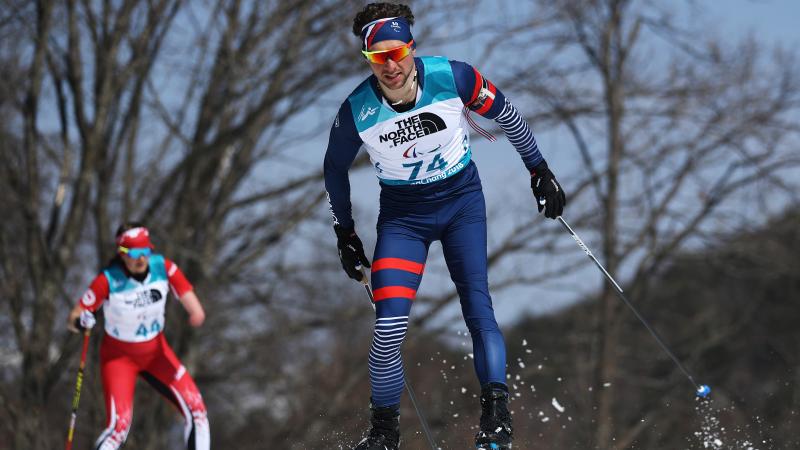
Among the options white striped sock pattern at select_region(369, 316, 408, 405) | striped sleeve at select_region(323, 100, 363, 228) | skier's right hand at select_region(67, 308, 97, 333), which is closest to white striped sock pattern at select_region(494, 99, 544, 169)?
striped sleeve at select_region(323, 100, 363, 228)

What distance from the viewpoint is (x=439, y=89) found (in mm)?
5457

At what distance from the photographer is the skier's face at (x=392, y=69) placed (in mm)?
5258

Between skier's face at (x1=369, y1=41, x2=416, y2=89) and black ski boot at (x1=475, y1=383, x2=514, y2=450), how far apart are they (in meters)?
1.65

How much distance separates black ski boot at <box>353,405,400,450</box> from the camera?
571cm

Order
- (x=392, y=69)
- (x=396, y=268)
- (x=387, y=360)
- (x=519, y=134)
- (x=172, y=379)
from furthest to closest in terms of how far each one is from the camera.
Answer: (x=172, y=379), (x=519, y=134), (x=387, y=360), (x=396, y=268), (x=392, y=69)

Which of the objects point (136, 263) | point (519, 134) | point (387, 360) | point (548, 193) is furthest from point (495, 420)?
point (136, 263)

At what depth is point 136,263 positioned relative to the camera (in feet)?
26.3

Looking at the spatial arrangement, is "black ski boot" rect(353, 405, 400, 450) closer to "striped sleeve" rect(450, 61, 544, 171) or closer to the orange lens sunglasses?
"striped sleeve" rect(450, 61, 544, 171)

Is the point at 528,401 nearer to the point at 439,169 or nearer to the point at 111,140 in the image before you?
the point at 111,140

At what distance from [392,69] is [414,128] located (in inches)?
14.0

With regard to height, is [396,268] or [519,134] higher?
[519,134]

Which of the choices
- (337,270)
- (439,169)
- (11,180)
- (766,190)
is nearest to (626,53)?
(766,190)

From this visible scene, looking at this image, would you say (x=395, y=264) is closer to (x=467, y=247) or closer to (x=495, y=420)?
(x=467, y=247)

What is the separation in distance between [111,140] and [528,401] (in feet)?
40.5
